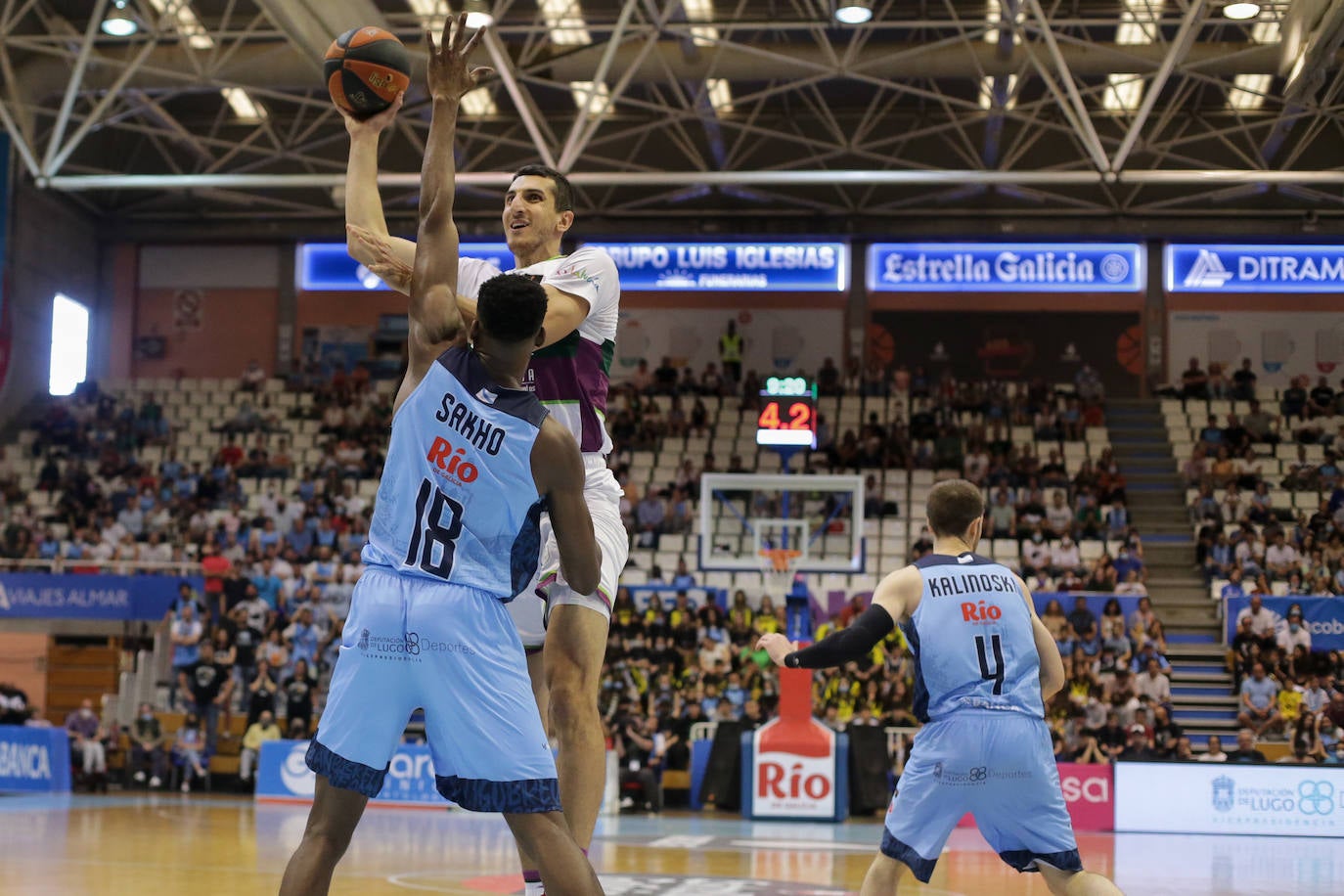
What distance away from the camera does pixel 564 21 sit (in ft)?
78.3

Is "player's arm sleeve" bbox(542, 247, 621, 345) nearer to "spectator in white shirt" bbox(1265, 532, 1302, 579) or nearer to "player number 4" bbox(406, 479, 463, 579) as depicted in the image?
"player number 4" bbox(406, 479, 463, 579)

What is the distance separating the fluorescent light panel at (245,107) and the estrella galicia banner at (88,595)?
31.5 ft

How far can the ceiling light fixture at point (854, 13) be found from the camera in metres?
20.5

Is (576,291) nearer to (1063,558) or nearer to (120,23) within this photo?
(1063,558)

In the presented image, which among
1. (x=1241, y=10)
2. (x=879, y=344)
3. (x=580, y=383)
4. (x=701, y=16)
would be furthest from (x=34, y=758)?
(x=1241, y=10)

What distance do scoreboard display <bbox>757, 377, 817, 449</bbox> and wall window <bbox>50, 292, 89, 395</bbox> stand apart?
18246mm

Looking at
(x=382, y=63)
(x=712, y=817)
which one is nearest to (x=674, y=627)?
(x=712, y=817)

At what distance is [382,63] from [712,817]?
13.5 meters

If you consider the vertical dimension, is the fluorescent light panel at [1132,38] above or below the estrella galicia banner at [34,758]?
above

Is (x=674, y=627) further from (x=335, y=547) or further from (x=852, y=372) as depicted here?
(x=852, y=372)

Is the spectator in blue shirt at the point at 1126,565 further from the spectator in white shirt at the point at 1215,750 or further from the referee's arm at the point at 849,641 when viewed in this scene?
the referee's arm at the point at 849,641

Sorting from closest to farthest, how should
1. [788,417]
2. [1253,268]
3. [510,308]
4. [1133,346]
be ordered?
[510,308] → [788,417] → [1253,268] → [1133,346]

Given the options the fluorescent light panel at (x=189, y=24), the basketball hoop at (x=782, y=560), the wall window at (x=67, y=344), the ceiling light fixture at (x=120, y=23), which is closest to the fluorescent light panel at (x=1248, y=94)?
the basketball hoop at (x=782, y=560)

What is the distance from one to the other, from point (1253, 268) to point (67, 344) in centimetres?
2384
